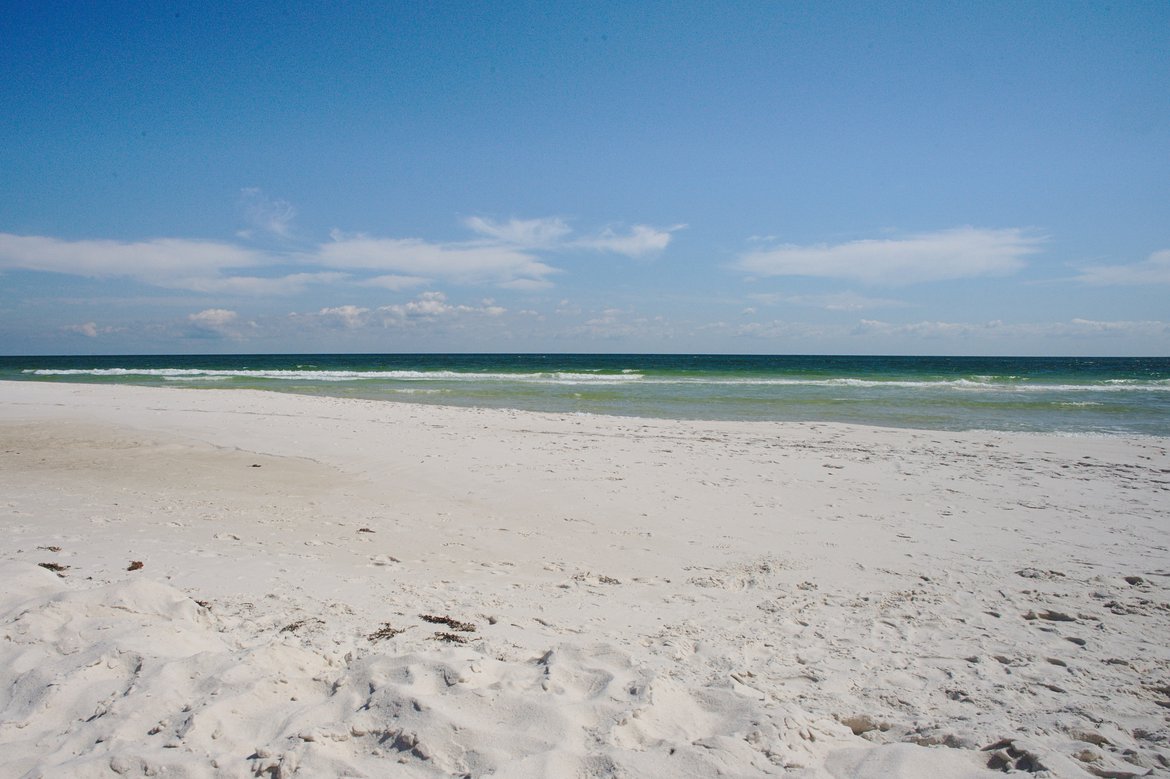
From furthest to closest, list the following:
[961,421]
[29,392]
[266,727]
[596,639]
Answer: [29,392]
[961,421]
[596,639]
[266,727]

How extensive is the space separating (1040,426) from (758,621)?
1570cm

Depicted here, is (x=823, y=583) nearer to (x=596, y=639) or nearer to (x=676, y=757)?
(x=596, y=639)

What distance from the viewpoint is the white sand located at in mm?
2523

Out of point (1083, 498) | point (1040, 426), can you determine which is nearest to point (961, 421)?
point (1040, 426)

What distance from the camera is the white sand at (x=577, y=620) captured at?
8.28 ft

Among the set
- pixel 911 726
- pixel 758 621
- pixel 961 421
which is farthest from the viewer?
pixel 961 421

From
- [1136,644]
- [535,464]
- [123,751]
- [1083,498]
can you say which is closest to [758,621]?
[1136,644]

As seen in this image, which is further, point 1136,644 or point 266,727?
point 1136,644

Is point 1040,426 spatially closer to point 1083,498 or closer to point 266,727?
point 1083,498

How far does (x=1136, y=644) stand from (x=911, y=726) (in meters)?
2.20

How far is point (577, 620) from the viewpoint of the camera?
4008 mm

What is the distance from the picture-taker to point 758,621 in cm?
407

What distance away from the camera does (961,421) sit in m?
16.8

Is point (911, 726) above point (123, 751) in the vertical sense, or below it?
below
